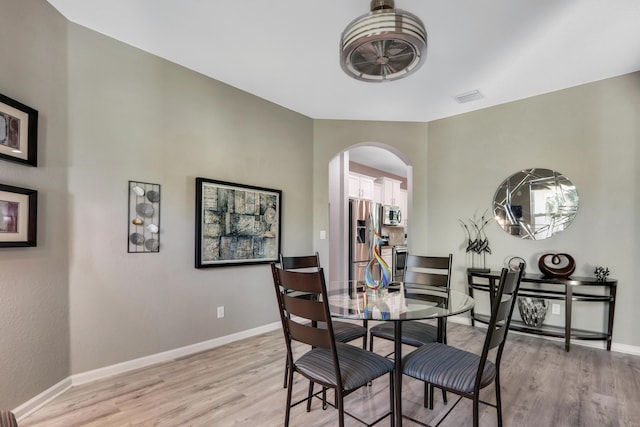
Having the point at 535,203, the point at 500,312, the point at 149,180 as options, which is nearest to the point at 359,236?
the point at 535,203

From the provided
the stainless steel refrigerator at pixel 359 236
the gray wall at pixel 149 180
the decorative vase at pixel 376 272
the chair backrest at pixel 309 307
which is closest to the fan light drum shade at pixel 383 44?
the decorative vase at pixel 376 272

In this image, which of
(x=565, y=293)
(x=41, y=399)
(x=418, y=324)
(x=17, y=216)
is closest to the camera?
(x=17, y=216)

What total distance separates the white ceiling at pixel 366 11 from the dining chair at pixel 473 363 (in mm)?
1725

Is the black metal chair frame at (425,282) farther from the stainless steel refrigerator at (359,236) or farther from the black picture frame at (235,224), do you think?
the stainless steel refrigerator at (359,236)

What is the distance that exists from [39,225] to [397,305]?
2371 millimetres

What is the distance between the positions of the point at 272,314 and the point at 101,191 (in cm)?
215

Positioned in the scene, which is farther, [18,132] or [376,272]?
[376,272]

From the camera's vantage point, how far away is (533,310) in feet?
11.4

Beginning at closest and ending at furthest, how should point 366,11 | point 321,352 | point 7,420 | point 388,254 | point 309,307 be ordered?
point 7,420 → point 309,307 → point 321,352 → point 366,11 → point 388,254

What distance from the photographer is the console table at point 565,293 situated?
10.2ft

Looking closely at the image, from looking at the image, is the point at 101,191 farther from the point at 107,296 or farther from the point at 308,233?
the point at 308,233

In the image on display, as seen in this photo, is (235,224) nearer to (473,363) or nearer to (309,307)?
(309,307)

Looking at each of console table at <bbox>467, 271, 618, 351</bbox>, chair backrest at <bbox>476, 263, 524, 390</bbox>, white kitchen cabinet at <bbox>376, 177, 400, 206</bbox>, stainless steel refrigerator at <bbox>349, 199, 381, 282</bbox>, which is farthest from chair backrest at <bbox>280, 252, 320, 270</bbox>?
white kitchen cabinet at <bbox>376, 177, 400, 206</bbox>

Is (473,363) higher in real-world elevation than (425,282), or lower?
lower
